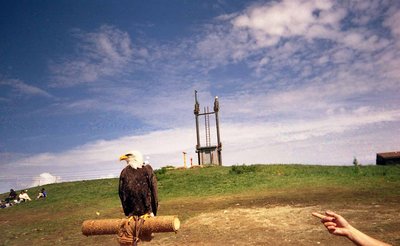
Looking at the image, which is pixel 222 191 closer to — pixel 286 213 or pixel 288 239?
pixel 286 213

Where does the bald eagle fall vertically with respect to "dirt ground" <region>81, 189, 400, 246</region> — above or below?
above

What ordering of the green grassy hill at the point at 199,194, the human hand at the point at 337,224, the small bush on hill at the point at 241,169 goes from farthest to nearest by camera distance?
1. the small bush on hill at the point at 241,169
2. the green grassy hill at the point at 199,194
3. the human hand at the point at 337,224

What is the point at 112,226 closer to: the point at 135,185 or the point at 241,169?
the point at 135,185

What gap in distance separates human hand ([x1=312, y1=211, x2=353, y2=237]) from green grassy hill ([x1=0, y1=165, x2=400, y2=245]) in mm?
10569

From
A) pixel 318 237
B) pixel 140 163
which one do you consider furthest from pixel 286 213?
pixel 140 163

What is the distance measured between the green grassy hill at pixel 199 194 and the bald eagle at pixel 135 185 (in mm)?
5319

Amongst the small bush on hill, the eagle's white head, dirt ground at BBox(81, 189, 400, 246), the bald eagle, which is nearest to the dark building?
the small bush on hill

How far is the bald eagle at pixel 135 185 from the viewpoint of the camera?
730 cm

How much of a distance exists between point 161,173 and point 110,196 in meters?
6.59

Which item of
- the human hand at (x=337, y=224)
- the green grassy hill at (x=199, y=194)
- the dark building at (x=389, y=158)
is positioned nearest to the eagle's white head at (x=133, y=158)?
the human hand at (x=337, y=224)

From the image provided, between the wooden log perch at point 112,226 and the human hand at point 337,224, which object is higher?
the human hand at point 337,224

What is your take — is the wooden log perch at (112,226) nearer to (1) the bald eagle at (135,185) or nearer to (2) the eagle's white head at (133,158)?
(1) the bald eagle at (135,185)

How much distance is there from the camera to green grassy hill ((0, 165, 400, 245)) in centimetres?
1502

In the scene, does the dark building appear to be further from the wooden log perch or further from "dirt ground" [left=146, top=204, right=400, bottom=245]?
the wooden log perch
